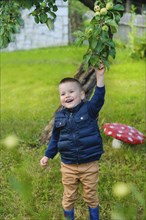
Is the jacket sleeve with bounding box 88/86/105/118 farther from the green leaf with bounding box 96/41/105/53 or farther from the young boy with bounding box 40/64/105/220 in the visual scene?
the green leaf with bounding box 96/41/105/53

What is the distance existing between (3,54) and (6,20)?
1221cm

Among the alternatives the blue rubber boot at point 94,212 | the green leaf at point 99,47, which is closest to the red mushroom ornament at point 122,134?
the blue rubber boot at point 94,212

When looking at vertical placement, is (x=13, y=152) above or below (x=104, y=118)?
above

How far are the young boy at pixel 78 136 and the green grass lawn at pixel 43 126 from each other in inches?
8.5

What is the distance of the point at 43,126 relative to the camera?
20.2 ft

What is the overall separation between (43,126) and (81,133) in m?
3.31

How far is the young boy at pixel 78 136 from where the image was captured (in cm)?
286

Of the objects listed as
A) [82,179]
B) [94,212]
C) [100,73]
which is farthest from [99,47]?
[94,212]

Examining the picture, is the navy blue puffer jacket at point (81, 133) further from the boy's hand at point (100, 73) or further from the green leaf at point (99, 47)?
the green leaf at point (99, 47)

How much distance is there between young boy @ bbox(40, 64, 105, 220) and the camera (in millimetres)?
2861

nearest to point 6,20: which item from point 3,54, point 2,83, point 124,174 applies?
point 124,174

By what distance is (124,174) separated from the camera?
171 inches

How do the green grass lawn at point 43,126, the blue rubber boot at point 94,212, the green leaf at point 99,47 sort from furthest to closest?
the blue rubber boot at point 94,212 < the green leaf at point 99,47 < the green grass lawn at point 43,126

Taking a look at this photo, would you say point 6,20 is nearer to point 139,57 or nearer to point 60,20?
point 139,57
